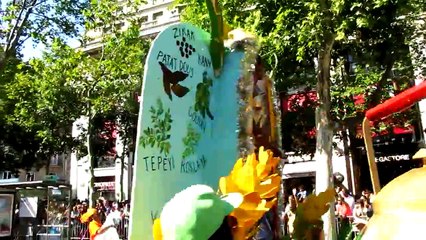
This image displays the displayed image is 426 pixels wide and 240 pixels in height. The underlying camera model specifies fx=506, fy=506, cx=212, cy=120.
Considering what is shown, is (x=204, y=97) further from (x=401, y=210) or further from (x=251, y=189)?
(x=401, y=210)

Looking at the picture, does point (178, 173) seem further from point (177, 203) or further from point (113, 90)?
point (113, 90)

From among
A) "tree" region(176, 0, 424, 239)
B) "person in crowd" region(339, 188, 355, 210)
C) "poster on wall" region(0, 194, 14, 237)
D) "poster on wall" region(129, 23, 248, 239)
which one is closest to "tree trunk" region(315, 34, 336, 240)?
"tree" region(176, 0, 424, 239)

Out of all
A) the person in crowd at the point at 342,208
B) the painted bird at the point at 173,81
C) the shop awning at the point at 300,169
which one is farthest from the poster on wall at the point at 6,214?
the shop awning at the point at 300,169

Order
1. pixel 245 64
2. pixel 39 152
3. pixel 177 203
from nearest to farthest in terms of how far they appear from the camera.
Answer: pixel 177 203 → pixel 245 64 → pixel 39 152

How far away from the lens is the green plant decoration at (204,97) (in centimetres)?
334

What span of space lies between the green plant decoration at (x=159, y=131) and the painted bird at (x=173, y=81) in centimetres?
12

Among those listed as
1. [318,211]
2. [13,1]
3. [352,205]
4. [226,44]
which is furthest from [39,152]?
[318,211]

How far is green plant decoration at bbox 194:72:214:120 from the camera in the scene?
11.0 feet

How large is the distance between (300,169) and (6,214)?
1727cm

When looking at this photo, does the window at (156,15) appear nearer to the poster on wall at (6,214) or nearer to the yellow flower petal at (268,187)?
the poster on wall at (6,214)

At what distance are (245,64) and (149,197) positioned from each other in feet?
5.12

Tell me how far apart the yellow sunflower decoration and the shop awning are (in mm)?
23279

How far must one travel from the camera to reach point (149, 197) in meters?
2.49

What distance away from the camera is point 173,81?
116 inches
